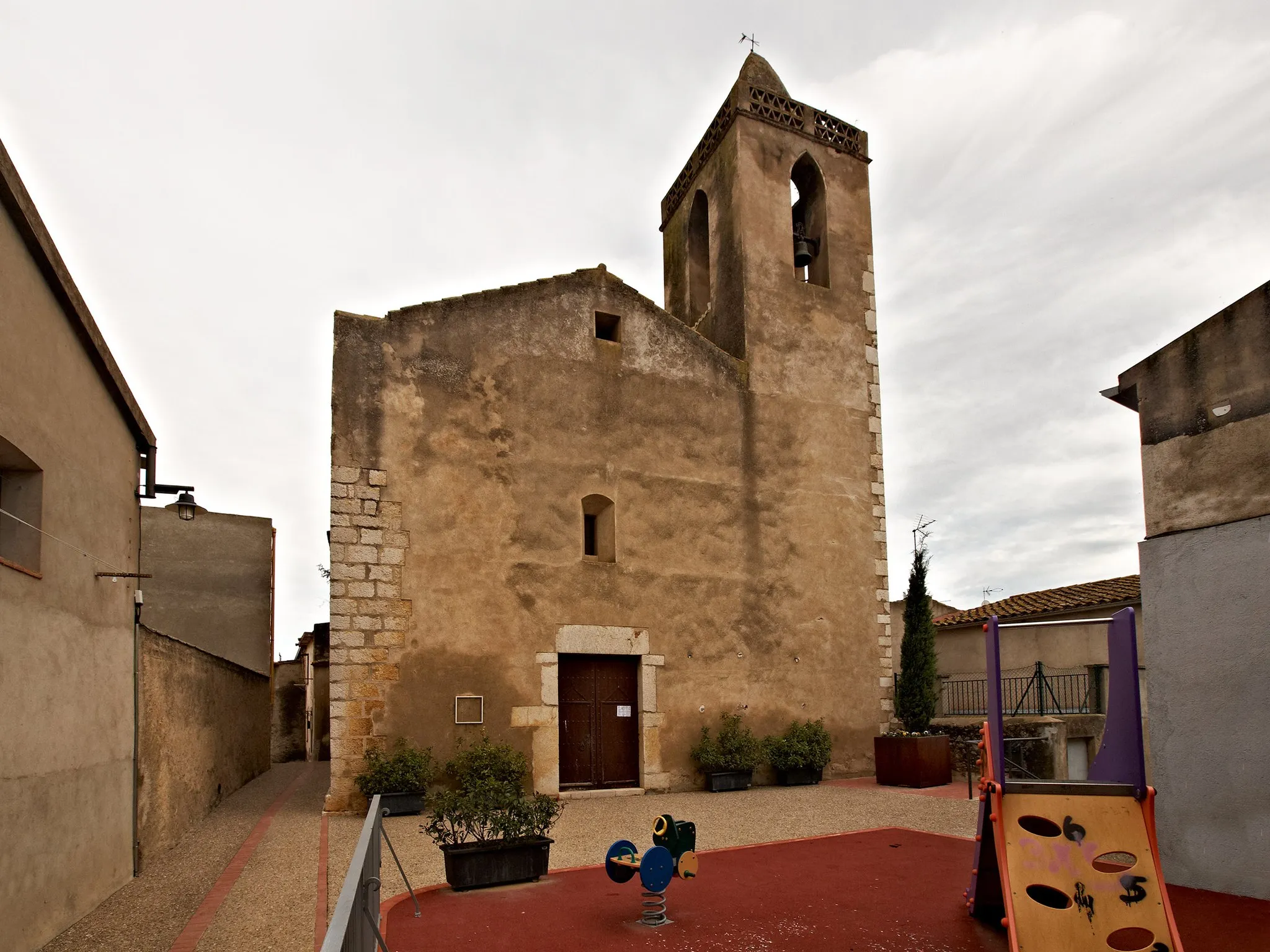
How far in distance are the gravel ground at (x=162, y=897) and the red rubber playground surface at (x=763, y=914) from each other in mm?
1041

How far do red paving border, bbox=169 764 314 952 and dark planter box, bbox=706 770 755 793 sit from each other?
211 inches

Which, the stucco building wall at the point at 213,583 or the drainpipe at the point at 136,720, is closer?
the drainpipe at the point at 136,720

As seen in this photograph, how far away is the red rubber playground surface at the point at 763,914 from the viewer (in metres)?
5.50

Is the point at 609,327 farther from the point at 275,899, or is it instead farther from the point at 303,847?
the point at 275,899

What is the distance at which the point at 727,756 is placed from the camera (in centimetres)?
1257

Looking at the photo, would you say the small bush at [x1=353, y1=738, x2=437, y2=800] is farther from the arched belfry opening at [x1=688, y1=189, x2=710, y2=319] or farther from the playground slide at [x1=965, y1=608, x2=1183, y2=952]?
the arched belfry opening at [x1=688, y1=189, x2=710, y2=319]

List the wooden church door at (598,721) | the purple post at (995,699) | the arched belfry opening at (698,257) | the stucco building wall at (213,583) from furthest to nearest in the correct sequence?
the stucco building wall at (213,583) → the arched belfry opening at (698,257) → the wooden church door at (598,721) → the purple post at (995,699)

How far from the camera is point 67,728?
253 inches

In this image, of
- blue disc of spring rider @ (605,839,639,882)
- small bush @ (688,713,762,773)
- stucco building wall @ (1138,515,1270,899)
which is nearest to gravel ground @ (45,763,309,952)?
blue disc of spring rider @ (605,839,639,882)

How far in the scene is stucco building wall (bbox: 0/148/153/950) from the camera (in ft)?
18.4

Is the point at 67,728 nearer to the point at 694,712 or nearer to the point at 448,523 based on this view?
the point at 448,523

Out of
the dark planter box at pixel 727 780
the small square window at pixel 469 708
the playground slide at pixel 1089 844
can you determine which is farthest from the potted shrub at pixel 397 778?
the playground slide at pixel 1089 844

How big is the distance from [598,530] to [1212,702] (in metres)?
7.88

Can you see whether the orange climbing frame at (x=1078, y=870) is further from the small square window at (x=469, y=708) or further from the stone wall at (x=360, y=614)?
the stone wall at (x=360, y=614)
